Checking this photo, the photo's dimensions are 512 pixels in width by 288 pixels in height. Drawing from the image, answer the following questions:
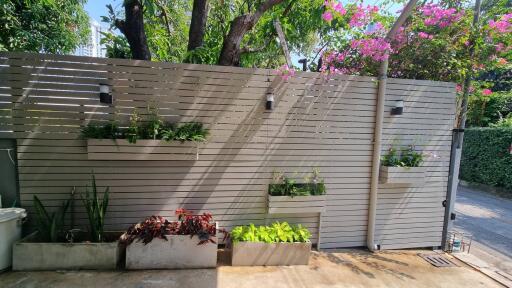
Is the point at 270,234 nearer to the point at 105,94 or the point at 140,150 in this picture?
the point at 140,150

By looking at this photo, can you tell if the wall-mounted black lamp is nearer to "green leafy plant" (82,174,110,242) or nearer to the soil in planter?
"green leafy plant" (82,174,110,242)

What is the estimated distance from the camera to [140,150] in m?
2.78

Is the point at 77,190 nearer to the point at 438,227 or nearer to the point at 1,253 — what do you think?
the point at 1,253

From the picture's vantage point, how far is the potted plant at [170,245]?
2725mm

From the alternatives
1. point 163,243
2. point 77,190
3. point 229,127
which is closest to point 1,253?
point 77,190

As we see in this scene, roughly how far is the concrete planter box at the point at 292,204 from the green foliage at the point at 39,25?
599 cm

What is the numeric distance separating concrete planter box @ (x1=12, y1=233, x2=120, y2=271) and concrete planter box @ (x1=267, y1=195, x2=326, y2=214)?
1.72 meters

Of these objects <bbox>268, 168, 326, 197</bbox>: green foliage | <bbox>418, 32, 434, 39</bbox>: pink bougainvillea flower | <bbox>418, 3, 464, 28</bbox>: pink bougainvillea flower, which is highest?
<bbox>418, 3, 464, 28</bbox>: pink bougainvillea flower

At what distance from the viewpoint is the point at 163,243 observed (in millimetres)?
2736

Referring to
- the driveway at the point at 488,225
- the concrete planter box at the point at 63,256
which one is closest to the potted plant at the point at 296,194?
the concrete planter box at the point at 63,256

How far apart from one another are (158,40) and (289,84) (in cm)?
318

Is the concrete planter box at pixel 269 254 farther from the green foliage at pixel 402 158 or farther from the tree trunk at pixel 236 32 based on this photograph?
the tree trunk at pixel 236 32

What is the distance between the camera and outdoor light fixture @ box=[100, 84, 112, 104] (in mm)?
2785

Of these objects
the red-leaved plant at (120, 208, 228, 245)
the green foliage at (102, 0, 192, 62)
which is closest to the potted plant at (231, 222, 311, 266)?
the red-leaved plant at (120, 208, 228, 245)
